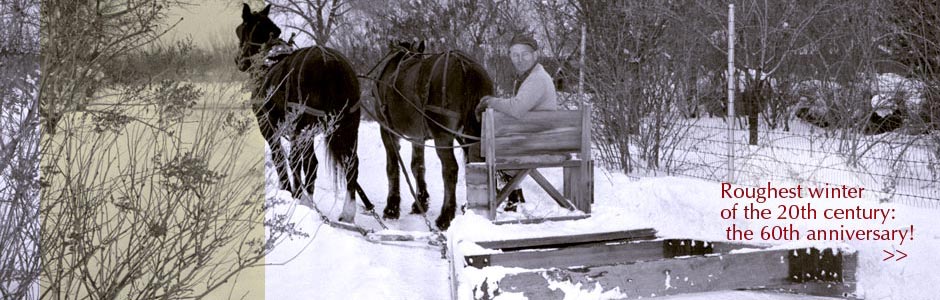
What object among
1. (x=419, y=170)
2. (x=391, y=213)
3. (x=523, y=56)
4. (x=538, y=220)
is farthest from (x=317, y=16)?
(x=538, y=220)

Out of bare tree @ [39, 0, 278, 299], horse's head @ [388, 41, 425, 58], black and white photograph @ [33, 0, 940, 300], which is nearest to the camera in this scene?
bare tree @ [39, 0, 278, 299]

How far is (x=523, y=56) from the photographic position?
19.4 feet

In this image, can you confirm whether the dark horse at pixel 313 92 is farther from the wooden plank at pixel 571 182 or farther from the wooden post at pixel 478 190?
the wooden plank at pixel 571 182

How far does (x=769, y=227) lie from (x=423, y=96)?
3.25 meters

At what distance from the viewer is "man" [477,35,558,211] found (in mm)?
5707

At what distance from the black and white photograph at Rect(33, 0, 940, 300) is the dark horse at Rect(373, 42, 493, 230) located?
25 millimetres

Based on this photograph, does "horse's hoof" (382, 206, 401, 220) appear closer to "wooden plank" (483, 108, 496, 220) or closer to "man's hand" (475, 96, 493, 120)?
"man's hand" (475, 96, 493, 120)

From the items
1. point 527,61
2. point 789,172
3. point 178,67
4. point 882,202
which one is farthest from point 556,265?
point 789,172

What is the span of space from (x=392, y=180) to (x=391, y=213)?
0.39 meters

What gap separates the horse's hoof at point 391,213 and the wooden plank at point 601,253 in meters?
3.61

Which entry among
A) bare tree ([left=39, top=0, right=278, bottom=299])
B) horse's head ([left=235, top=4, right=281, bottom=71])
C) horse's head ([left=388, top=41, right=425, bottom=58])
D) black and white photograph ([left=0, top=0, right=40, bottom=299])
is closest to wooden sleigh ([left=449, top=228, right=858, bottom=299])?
bare tree ([left=39, top=0, right=278, bottom=299])

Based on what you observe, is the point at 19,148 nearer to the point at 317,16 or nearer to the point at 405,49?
the point at 405,49

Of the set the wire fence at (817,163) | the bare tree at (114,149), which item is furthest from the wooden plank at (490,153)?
the wire fence at (817,163)

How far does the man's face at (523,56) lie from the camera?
5.88 meters
